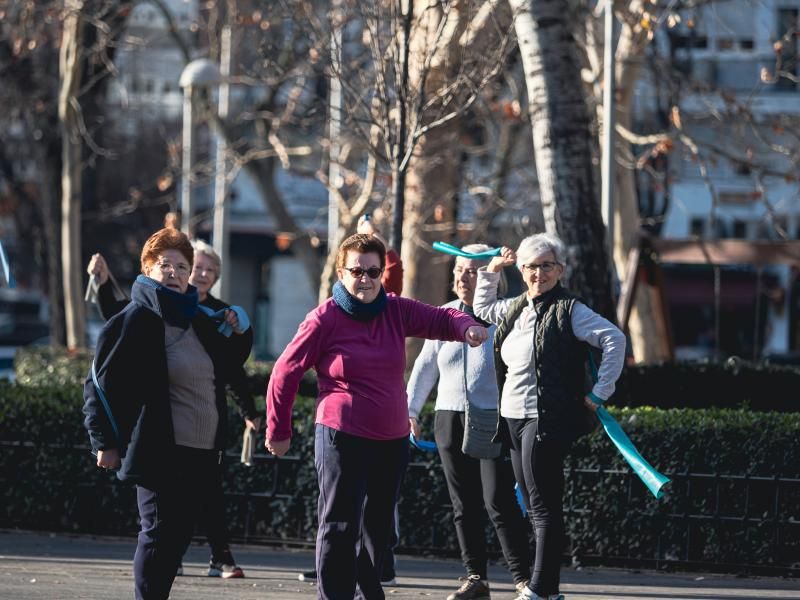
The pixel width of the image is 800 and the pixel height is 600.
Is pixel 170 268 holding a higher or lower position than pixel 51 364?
higher

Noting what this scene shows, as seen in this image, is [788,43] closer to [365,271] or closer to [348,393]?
[365,271]

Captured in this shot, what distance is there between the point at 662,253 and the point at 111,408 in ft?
32.1

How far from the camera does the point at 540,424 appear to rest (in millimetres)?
7734

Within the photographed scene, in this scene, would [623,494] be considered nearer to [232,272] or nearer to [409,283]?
[409,283]

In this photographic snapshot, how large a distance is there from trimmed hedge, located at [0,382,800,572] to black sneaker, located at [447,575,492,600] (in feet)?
4.95

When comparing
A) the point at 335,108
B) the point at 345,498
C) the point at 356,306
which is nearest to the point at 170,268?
the point at 356,306

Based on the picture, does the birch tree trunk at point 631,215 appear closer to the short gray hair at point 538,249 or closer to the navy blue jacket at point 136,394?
the short gray hair at point 538,249

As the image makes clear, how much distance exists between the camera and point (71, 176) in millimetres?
21094

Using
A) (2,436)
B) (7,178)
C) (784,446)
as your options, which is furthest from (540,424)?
(7,178)

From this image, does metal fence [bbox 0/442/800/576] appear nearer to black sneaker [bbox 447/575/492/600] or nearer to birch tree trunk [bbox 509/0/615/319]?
black sneaker [bbox 447/575/492/600]

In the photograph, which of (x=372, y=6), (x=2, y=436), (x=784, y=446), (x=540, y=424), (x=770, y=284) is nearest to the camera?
(x=540, y=424)

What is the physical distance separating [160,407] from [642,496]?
3756 millimetres

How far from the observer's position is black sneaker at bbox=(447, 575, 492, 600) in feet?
27.3

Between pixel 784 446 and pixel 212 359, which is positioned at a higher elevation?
pixel 212 359
